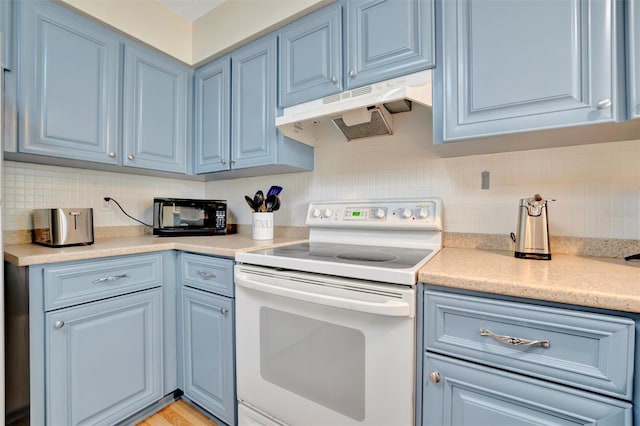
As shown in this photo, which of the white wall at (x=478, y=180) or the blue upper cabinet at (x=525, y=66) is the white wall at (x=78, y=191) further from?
the blue upper cabinet at (x=525, y=66)

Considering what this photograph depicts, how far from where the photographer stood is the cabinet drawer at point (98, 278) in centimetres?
115

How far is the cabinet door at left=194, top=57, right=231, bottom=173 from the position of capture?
1.80 metres

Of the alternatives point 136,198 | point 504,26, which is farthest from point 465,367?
point 136,198

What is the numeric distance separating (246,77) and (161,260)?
1140 mm

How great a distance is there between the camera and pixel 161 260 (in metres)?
1.50

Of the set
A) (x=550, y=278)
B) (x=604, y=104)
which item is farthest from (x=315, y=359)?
(x=604, y=104)

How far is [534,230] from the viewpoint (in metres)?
1.11

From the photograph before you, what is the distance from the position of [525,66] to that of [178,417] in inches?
85.0

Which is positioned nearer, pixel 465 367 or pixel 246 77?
pixel 465 367

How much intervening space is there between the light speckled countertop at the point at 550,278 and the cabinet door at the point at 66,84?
68.5 inches

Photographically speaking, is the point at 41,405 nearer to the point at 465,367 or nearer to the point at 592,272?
the point at 465,367

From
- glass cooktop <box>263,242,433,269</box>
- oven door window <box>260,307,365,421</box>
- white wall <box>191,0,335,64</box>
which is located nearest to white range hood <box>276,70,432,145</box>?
white wall <box>191,0,335,64</box>

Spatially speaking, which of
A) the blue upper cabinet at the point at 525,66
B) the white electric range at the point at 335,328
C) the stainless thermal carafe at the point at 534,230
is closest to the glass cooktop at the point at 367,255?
the white electric range at the point at 335,328

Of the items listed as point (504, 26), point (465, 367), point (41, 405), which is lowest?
point (41, 405)
